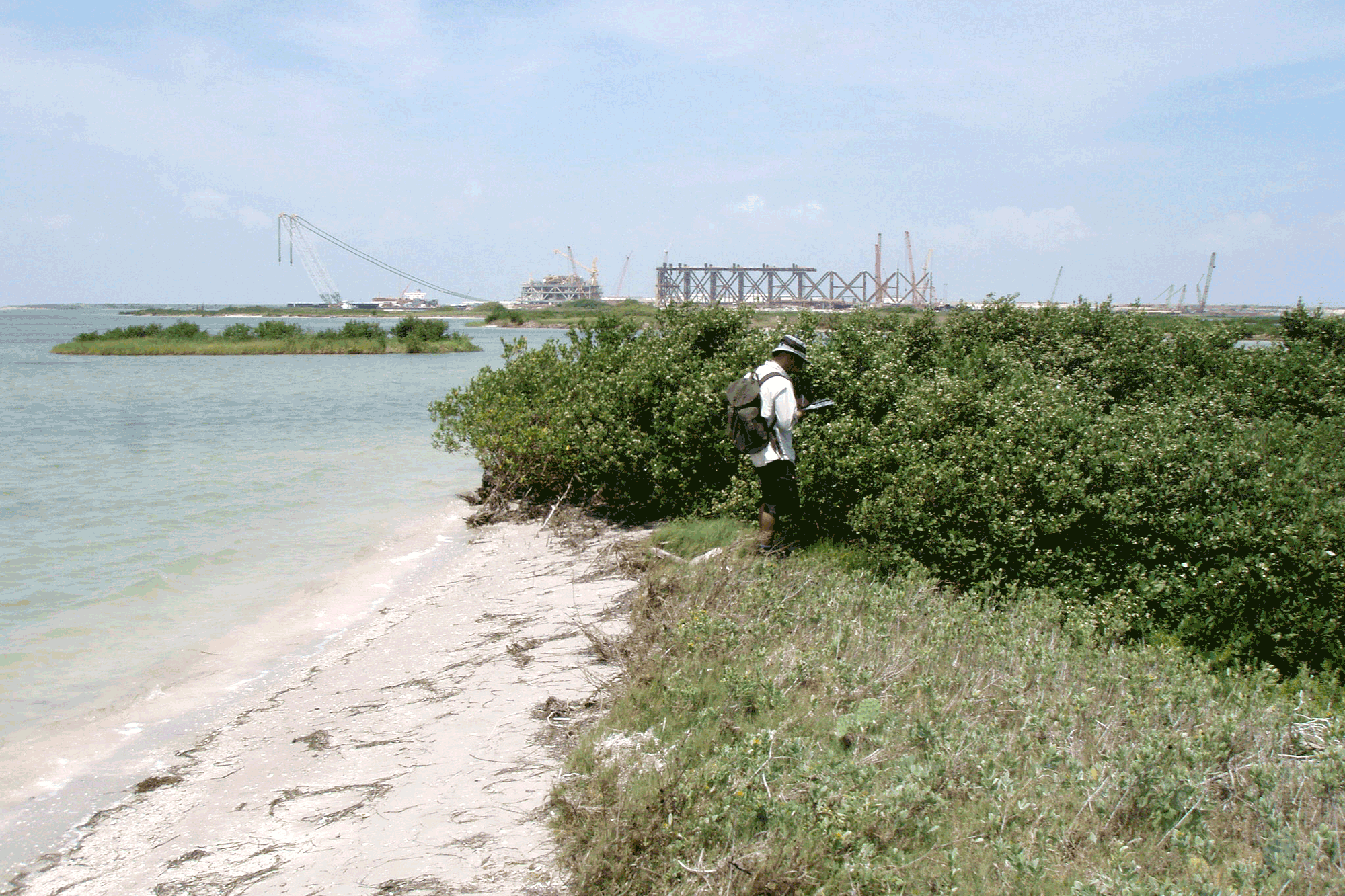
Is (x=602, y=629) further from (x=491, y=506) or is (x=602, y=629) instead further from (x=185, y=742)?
(x=491, y=506)

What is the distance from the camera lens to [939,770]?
4.01 m

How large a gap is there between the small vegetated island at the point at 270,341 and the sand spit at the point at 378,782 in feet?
170

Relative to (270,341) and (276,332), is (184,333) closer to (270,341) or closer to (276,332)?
(276,332)

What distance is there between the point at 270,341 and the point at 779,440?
2200 inches

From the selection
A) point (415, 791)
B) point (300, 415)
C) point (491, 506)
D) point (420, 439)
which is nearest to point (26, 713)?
point (415, 791)

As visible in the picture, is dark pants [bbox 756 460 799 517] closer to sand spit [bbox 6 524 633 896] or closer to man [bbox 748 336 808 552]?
man [bbox 748 336 808 552]

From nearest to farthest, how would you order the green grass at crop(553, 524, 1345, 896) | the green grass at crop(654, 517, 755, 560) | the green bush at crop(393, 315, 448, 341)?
the green grass at crop(553, 524, 1345, 896), the green grass at crop(654, 517, 755, 560), the green bush at crop(393, 315, 448, 341)

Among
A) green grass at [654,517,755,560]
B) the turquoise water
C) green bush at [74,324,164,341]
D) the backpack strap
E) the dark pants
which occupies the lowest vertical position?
the turquoise water

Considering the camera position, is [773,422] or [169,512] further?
[169,512]

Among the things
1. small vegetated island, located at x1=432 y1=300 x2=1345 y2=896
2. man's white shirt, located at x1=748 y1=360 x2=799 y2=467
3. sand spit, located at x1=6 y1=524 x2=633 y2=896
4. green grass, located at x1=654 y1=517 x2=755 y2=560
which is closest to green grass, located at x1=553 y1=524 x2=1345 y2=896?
small vegetated island, located at x1=432 y1=300 x2=1345 y2=896

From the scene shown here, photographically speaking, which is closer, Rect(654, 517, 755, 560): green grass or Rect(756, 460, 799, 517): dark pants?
Rect(756, 460, 799, 517): dark pants

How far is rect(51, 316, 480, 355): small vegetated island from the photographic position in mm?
54594

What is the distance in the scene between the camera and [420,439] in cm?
2169

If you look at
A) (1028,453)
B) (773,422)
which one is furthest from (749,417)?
(1028,453)
